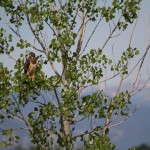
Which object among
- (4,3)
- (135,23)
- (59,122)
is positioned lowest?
(59,122)

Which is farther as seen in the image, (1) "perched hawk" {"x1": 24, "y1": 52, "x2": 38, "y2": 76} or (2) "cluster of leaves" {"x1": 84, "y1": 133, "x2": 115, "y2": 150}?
(2) "cluster of leaves" {"x1": 84, "y1": 133, "x2": 115, "y2": 150}

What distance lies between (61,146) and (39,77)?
8.18ft

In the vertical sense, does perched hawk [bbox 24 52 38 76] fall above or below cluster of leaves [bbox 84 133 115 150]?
above

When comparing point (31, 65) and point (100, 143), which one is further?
point (100, 143)

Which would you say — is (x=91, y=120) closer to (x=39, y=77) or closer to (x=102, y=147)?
(x=102, y=147)

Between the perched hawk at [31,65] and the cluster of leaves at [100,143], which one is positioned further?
the cluster of leaves at [100,143]

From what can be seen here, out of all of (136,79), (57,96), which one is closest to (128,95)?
(136,79)

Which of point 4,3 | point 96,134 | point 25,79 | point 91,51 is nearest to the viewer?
point 25,79

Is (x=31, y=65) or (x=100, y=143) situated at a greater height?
(x=31, y=65)

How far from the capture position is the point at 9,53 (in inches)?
464

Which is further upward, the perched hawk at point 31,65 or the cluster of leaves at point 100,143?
the perched hawk at point 31,65

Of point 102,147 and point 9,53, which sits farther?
point 9,53

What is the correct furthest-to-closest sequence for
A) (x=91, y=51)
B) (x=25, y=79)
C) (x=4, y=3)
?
1. (x=4, y=3)
2. (x=91, y=51)
3. (x=25, y=79)

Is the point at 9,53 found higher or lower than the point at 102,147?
higher
